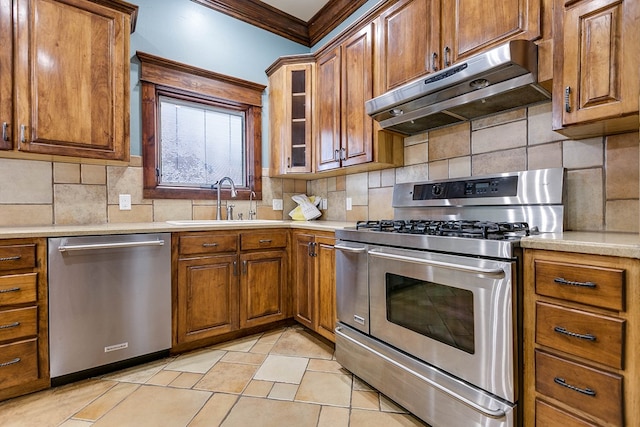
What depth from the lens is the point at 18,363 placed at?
5.43 feet

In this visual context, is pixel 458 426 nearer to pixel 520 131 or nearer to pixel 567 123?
pixel 567 123

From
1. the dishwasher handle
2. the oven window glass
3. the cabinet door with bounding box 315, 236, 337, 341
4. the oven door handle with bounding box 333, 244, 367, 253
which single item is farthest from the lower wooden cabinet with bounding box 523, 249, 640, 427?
the dishwasher handle

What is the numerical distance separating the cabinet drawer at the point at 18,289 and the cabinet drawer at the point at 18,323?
51 mm

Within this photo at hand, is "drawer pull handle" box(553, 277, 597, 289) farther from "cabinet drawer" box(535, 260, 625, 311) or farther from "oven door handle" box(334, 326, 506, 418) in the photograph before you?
"oven door handle" box(334, 326, 506, 418)

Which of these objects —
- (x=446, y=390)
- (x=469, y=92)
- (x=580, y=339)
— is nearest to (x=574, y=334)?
(x=580, y=339)

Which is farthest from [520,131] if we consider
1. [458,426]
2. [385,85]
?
[458,426]

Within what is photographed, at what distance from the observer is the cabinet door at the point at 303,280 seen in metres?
2.42

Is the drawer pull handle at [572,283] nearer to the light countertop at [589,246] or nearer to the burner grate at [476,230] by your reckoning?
the light countertop at [589,246]

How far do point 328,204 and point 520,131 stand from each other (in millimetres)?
1795

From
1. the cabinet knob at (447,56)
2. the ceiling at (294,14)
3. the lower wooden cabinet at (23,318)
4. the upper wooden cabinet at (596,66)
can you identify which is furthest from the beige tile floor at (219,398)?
the ceiling at (294,14)

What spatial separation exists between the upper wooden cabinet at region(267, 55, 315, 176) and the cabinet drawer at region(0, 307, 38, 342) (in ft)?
6.69

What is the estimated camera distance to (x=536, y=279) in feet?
3.79

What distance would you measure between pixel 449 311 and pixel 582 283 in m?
0.50

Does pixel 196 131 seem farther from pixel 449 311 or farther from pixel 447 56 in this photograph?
pixel 449 311
